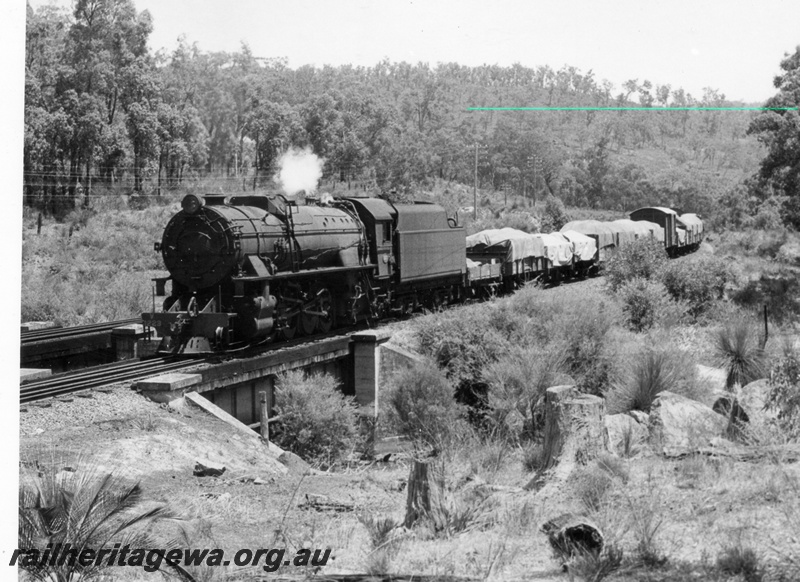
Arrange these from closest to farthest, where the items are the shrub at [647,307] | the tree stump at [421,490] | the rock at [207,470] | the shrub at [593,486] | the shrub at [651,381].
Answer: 1. the tree stump at [421,490]
2. the shrub at [593,486]
3. the rock at [207,470]
4. the shrub at [651,381]
5. the shrub at [647,307]

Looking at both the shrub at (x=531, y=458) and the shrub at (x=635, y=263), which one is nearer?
the shrub at (x=531, y=458)

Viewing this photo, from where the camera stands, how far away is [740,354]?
17672 millimetres

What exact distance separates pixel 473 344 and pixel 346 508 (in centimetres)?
1111

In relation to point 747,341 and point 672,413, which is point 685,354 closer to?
point 747,341

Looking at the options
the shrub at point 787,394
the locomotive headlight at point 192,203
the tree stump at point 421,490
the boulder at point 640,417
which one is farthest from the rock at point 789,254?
the tree stump at point 421,490

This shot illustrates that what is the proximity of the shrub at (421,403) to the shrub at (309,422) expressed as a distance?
1.72 metres

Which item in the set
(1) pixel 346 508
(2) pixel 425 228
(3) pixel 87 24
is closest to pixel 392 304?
(2) pixel 425 228

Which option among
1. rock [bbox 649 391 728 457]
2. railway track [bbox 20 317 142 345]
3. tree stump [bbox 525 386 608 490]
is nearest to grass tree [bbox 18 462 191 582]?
tree stump [bbox 525 386 608 490]

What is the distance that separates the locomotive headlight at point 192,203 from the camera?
54.0 ft

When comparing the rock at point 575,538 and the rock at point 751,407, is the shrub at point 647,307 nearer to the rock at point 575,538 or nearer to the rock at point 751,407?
the rock at point 751,407

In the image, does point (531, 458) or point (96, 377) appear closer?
point (531, 458)

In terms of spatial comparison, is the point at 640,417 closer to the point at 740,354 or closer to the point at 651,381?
the point at 651,381

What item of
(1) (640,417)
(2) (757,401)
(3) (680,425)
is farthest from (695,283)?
(3) (680,425)

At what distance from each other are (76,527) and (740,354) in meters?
14.8
